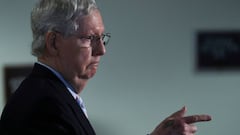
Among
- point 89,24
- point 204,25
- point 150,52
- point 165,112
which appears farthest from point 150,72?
point 89,24

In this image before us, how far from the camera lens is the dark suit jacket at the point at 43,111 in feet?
2.95

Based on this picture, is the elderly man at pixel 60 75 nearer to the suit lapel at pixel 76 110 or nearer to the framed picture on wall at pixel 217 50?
the suit lapel at pixel 76 110

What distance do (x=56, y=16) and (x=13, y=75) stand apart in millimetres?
1209

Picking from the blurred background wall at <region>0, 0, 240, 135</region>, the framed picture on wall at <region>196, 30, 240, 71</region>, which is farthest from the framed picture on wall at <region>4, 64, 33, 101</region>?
the framed picture on wall at <region>196, 30, 240, 71</region>

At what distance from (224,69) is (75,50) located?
65.7 inches

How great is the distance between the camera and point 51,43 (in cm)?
100

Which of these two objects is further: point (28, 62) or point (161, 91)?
point (161, 91)

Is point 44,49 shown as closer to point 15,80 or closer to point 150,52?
point 15,80

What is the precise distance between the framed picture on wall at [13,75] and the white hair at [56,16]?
3.68 feet

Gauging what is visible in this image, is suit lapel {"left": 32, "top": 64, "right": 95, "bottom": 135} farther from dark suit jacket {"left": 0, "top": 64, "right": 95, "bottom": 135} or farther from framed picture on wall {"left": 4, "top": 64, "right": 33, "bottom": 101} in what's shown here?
framed picture on wall {"left": 4, "top": 64, "right": 33, "bottom": 101}

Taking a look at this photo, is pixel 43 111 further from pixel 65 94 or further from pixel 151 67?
pixel 151 67

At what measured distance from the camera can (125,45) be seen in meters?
2.25

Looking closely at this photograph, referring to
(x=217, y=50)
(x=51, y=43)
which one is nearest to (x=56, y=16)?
(x=51, y=43)

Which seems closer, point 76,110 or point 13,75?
point 76,110
